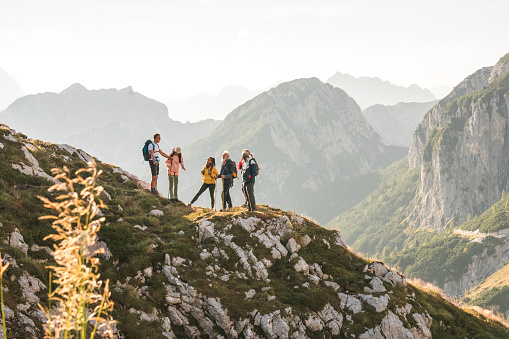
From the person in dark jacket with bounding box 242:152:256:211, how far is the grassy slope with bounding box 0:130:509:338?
1573 millimetres

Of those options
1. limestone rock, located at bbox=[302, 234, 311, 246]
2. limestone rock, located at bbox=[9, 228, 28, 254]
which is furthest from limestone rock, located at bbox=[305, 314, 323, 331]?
limestone rock, located at bbox=[9, 228, 28, 254]

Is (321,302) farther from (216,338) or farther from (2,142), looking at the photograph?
(2,142)

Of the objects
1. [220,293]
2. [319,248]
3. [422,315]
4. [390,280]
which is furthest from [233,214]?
[422,315]

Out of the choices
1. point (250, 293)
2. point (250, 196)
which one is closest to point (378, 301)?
point (250, 293)

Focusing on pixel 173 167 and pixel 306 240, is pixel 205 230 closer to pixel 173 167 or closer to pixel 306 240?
pixel 306 240

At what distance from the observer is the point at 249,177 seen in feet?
72.3

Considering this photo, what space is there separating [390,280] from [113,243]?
46.2 feet

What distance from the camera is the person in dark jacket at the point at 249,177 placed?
72.3 ft

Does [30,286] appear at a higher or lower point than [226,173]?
lower

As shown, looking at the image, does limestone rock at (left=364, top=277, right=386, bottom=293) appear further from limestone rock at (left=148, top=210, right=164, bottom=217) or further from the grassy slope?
limestone rock at (left=148, top=210, right=164, bottom=217)

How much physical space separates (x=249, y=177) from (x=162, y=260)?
27.6 feet

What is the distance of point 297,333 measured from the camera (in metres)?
14.2

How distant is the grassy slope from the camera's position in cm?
1256

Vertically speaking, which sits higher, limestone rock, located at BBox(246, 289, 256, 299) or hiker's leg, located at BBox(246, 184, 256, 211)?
hiker's leg, located at BBox(246, 184, 256, 211)
